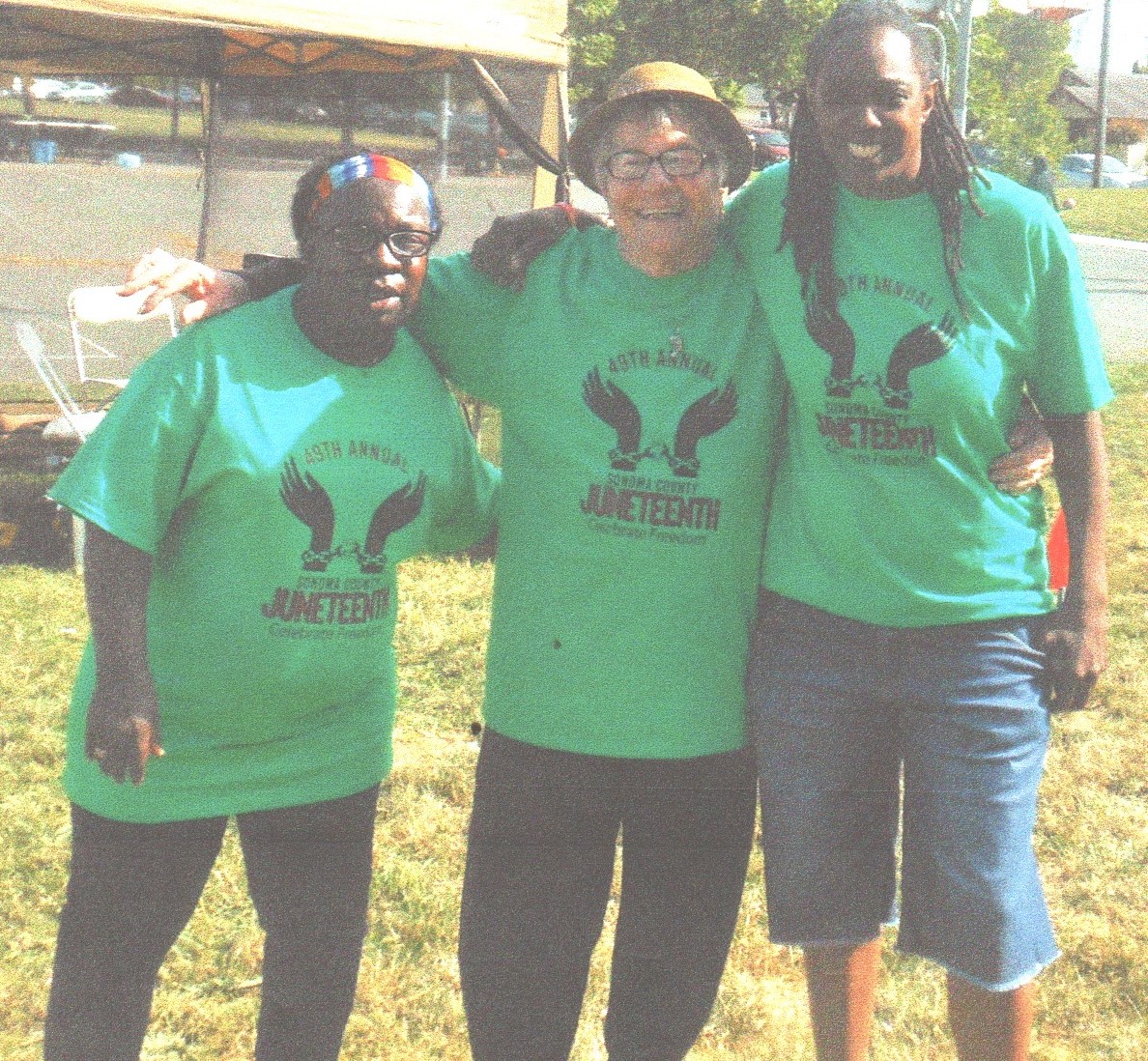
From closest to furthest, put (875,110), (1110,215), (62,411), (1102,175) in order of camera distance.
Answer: (875,110)
(62,411)
(1110,215)
(1102,175)

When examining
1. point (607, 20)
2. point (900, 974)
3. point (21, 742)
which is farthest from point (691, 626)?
point (607, 20)

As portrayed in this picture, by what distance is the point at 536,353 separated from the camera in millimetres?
2426

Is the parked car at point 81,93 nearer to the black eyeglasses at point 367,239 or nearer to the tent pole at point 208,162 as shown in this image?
the tent pole at point 208,162

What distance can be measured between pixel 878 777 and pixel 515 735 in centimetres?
60

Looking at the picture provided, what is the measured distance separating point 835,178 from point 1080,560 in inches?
28.1

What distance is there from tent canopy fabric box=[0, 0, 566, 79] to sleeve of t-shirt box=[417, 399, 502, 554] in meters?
3.86

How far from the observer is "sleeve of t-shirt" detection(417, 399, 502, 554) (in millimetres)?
2471

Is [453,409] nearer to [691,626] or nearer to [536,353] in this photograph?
[536,353]

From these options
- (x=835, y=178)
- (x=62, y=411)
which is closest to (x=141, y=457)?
(x=835, y=178)

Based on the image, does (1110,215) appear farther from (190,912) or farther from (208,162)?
(190,912)

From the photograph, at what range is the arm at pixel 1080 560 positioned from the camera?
7.62 ft

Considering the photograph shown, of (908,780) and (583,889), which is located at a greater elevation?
(908,780)

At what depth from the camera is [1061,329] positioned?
2.23 m

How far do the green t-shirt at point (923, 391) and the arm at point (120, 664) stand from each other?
1.01 meters
